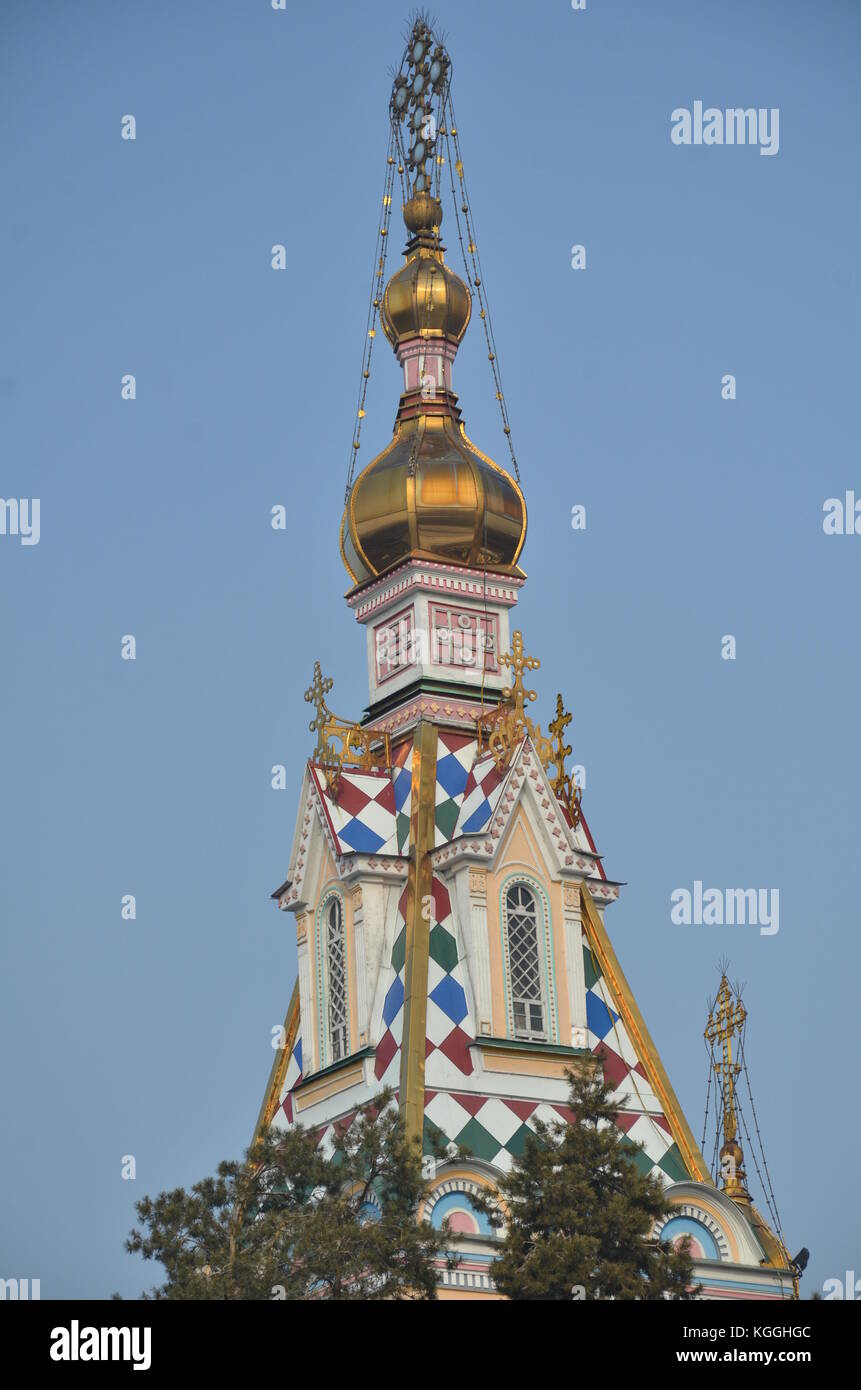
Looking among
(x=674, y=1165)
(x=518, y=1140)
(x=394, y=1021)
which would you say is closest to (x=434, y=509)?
(x=394, y=1021)

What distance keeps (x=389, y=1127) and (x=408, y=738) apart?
1034cm

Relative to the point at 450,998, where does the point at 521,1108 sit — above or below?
below

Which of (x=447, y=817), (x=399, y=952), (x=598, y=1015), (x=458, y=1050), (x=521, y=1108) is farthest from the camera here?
(x=447, y=817)

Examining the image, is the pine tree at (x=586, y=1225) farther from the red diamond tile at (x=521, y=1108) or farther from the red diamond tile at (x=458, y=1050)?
the red diamond tile at (x=458, y=1050)

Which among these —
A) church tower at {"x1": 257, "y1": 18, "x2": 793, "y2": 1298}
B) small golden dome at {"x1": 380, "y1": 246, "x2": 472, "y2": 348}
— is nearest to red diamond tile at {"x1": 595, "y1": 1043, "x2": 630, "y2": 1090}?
church tower at {"x1": 257, "y1": 18, "x2": 793, "y2": 1298}

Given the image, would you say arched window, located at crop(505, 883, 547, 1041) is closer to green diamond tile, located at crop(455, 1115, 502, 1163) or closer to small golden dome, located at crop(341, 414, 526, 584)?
green diamond tile, located at crop(455, 1115, 502, 1163)

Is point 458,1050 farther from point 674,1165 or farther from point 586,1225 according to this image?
point 586,1225

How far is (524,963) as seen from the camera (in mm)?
39406

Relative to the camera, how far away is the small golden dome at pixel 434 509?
1671 inches

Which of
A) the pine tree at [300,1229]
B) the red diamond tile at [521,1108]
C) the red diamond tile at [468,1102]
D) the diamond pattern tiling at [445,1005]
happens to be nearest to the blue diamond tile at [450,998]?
the diamond pattern tiling at [445,1005]

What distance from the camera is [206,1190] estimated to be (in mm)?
30734

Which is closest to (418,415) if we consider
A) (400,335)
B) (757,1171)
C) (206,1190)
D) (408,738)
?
(400,335)

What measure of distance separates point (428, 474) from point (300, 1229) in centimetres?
1529
